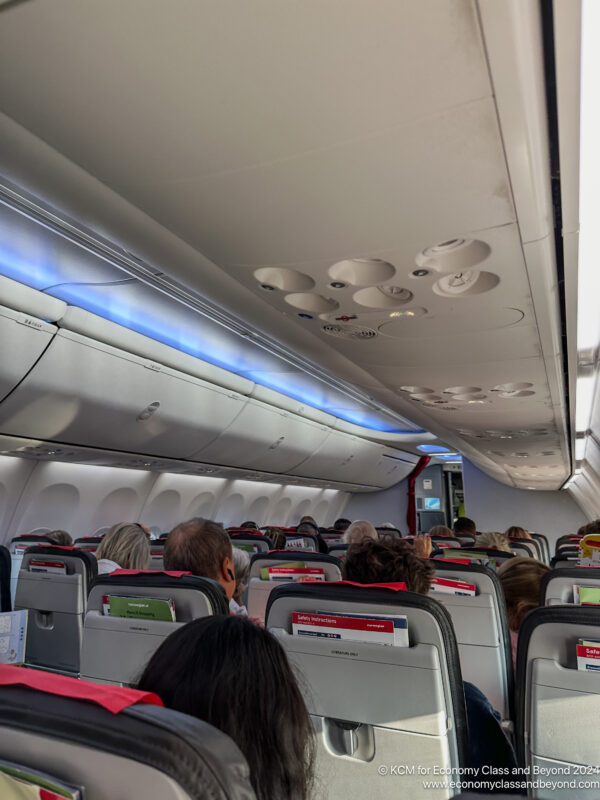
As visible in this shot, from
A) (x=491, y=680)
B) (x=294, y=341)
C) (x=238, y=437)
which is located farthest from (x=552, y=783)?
(x=238, y=437)

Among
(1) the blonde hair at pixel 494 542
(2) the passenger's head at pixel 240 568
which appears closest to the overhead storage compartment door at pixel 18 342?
(2) the passenger's head at pixel 240 568

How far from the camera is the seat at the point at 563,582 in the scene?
3318 millimetres

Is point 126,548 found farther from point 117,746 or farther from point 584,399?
point 584,399

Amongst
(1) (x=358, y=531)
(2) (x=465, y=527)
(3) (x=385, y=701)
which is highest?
(2) (x=465, y=527)

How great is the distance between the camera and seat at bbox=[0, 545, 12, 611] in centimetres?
371

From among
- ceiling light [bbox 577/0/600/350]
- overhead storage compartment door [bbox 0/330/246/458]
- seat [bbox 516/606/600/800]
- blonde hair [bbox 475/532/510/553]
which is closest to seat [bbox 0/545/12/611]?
overhead storage compartment door [bbox 0/330/246/458]

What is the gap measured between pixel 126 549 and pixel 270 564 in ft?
3.65

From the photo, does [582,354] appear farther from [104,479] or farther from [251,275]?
[104,479]

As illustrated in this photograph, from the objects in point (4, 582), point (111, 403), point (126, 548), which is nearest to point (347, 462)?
point (111, 403)

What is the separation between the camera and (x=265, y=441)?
11.1 m

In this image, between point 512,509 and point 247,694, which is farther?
point 512,509

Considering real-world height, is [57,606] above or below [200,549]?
below

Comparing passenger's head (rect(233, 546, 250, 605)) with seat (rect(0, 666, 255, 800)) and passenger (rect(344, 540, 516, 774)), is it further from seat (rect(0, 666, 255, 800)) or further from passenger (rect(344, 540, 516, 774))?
seat (rect(0, 666, 255, 800))

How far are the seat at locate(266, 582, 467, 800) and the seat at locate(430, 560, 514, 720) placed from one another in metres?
1.37
